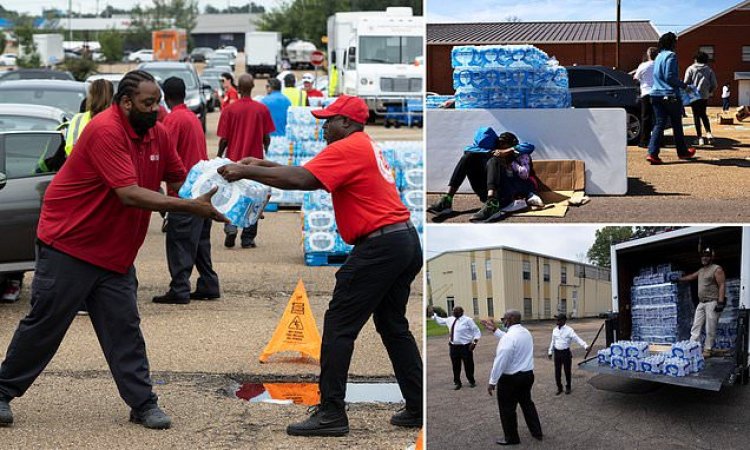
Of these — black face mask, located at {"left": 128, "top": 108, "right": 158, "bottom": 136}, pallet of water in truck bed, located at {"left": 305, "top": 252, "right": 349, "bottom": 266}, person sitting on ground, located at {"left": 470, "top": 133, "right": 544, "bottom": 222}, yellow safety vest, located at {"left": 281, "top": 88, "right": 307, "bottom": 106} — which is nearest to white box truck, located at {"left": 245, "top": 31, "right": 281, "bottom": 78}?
yellow safety vest, located at {"left": 281, "top": 88, "right": 307, "bottom": 106}

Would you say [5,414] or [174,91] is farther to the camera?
[174,91]

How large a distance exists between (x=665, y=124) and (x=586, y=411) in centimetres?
123

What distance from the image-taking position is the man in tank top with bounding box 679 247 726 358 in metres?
4.63

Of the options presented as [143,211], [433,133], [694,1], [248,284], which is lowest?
[248,284]

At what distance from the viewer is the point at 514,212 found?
15.4 feet

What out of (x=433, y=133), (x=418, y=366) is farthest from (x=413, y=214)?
(x=433, y=133)

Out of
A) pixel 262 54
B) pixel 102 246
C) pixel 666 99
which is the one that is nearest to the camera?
pixel 666 99

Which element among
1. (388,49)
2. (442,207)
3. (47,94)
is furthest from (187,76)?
(442,207)

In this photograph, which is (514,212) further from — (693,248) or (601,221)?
(693,248)

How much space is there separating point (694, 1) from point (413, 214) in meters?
9.75

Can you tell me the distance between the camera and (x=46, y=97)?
17953 millimetres

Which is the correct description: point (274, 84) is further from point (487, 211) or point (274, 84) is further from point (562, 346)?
point (562, 346)

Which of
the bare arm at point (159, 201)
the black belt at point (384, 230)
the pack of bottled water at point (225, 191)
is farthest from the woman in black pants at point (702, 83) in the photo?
the pack of bottled water at point (225, 191)

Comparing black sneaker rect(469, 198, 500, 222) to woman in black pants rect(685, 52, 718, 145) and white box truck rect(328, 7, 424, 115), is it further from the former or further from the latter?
white box truck rect(328, 7, 424, 115)
